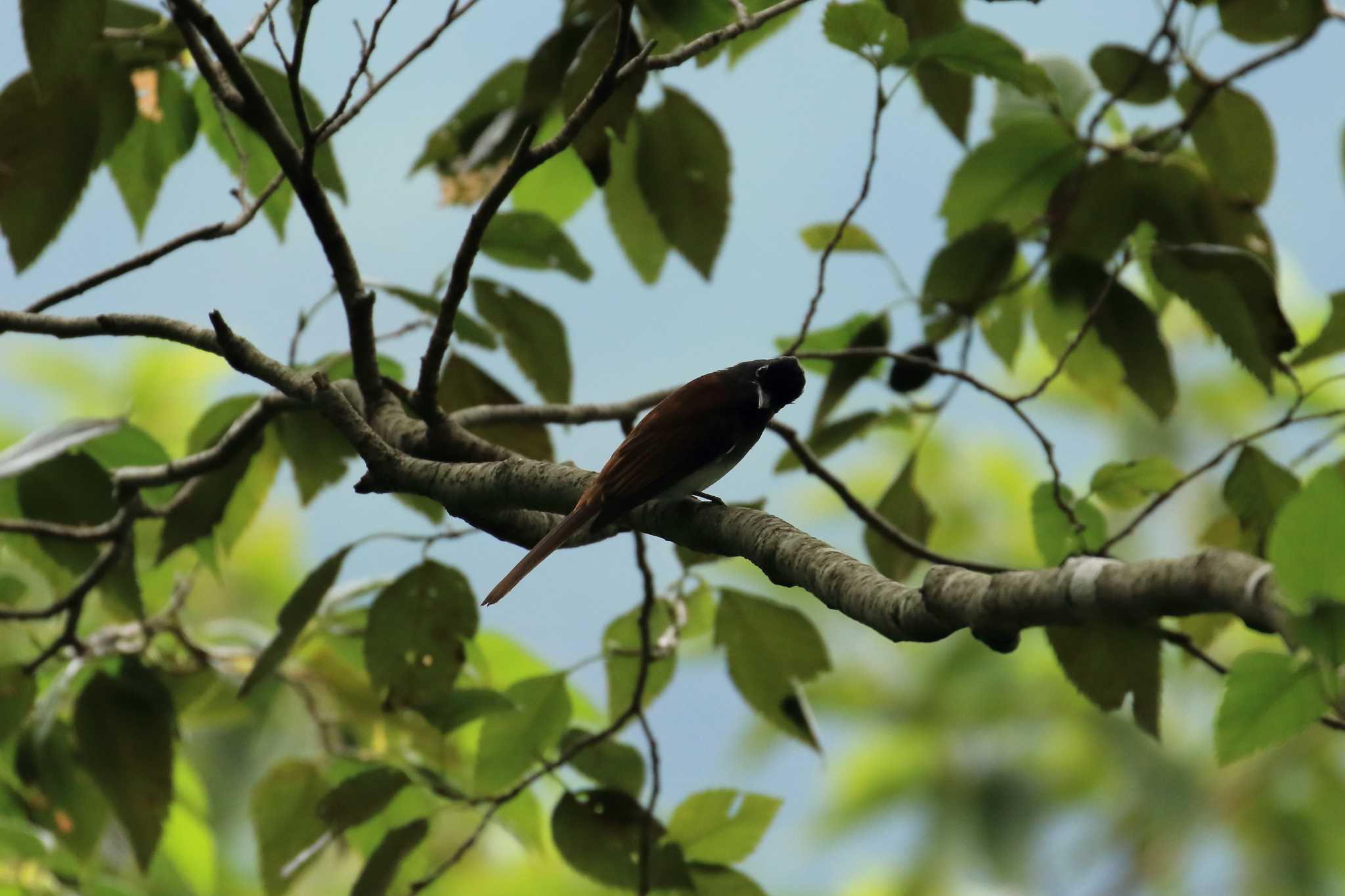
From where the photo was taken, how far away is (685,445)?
2275 mm

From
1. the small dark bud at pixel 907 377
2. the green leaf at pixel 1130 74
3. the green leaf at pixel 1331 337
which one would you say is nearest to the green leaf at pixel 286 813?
the small dark bud at pixel 907 377

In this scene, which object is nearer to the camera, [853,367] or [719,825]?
[719,825]

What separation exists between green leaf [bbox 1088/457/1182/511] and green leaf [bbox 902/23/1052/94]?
72 cm

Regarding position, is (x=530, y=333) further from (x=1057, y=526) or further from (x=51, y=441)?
(x=1057, y=526)

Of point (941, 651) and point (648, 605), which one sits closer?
point (648, 605)

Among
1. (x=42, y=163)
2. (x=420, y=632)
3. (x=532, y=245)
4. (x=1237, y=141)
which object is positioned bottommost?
(x=420, y=632)

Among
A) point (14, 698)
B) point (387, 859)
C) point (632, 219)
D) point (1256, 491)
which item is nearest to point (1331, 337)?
point (1256, 491)

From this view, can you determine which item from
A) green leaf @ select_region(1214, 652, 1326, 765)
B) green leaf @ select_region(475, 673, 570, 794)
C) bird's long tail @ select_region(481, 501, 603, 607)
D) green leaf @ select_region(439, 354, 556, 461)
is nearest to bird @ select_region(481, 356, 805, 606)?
bird's long tail @ select_region(481, 501, 603, 607)

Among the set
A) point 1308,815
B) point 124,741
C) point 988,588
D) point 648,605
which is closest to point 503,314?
point 648,605

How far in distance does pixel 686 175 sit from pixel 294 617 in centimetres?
123

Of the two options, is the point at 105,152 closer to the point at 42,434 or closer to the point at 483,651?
the point at 42,434

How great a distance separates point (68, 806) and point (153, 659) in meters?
0.45

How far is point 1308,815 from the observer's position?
21.0m

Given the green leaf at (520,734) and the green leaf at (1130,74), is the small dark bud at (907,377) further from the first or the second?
the green leaf at (520,734)
